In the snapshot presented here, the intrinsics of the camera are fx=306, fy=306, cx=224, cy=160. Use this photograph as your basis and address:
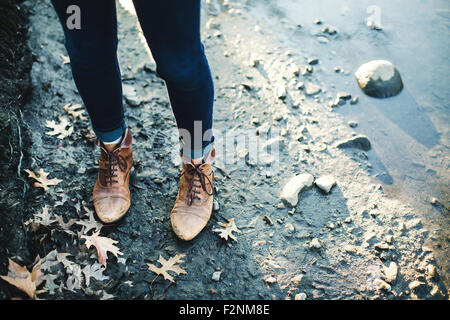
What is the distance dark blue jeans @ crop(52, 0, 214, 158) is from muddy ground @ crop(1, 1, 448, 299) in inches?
21.0

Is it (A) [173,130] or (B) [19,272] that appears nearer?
(B) [19,272]

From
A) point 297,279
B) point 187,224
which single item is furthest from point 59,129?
point 297,279

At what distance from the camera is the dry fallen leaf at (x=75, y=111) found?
2.28 m

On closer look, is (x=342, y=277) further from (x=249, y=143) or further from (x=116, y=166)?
(x=116, y=166)

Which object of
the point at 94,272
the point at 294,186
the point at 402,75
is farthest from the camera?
the point at 402,75

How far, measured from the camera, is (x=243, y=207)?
6.38 ft

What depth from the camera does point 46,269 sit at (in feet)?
5.00

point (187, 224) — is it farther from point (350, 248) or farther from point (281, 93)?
point (281, 93)

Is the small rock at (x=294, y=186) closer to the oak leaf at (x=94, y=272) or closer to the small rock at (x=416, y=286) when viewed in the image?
the small rock at (x=416, y=286)

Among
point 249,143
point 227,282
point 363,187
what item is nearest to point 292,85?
point 249,143

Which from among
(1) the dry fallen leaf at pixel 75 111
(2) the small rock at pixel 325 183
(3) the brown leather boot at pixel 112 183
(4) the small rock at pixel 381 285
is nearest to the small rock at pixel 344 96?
(2) the small rock at pixel 325 183

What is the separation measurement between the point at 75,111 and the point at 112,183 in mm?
884
